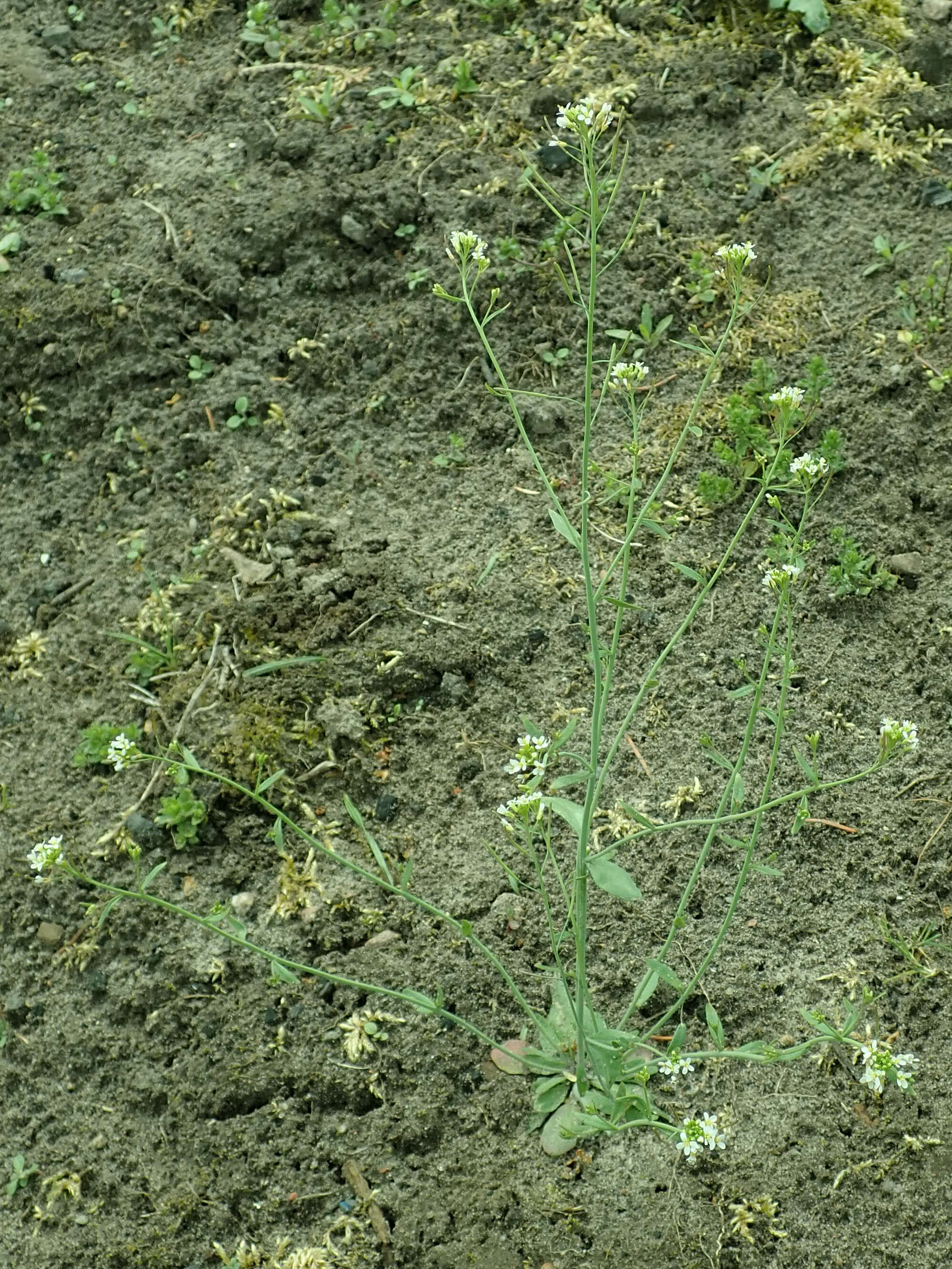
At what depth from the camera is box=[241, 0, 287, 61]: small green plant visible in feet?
13.1

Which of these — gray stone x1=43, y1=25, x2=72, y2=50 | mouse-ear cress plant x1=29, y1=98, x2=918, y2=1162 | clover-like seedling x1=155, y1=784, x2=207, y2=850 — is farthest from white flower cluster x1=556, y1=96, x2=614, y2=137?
gray stone x1=43, y1=25, x2=72, y2=50

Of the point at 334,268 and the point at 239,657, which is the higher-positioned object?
the point at 334,268

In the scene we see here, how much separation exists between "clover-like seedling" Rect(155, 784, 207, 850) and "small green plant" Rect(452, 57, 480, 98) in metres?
2.43

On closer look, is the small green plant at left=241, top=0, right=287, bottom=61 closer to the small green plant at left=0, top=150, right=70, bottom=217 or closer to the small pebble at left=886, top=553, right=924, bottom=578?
the small green plant at left=0, top=150, right=70, bottom=217

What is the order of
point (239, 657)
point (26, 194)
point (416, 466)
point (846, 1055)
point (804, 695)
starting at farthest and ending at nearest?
point (26, 194) < point (416, 466) < point (239, 657) < point (804, 695) < point (846, 1055)

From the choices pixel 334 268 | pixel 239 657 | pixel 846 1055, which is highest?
pixel 334 268

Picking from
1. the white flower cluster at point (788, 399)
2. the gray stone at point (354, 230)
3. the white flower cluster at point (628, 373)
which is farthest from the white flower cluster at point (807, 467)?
the gray stone at point (354, 230)

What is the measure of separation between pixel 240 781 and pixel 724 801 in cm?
120

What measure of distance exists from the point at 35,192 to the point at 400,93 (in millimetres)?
1245

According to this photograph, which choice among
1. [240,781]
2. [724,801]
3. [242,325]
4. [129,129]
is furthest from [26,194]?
[724,801]

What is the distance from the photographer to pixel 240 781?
2.78 metres

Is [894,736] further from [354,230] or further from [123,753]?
[354,230]

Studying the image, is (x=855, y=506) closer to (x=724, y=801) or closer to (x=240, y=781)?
(x=724, y=801)

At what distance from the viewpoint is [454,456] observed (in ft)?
10.6
